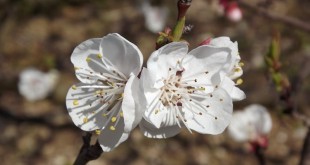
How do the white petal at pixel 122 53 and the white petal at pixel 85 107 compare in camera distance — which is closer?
the white petal at pixel 122 53

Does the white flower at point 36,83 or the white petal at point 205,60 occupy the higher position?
the white petal at point 205,60

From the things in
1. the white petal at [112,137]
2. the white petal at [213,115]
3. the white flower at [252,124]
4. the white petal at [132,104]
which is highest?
the white petal at [132,104]

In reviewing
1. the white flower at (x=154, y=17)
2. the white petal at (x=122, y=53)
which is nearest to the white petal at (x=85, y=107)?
the white petal at (x=122, y=53)

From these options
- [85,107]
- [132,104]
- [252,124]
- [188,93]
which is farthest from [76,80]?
[132,104]

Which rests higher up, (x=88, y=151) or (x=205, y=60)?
(x=205, y=60)

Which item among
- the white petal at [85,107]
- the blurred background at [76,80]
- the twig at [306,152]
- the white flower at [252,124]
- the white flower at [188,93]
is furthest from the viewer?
the blurred background at [76,80]

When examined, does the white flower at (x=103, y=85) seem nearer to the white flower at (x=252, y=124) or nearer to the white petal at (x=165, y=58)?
the white petal at (x=165, y=58)

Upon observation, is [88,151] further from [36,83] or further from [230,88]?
[36,83]

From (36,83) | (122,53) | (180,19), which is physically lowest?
(36,83)
